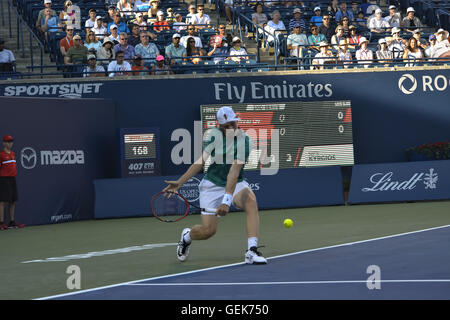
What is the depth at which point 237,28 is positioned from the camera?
28.4 meters

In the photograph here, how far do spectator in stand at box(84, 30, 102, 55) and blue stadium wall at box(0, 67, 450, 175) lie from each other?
1.02 metres

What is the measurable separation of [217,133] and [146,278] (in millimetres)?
2033

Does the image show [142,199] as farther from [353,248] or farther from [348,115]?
[353,248]

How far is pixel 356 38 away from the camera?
25.8 metres

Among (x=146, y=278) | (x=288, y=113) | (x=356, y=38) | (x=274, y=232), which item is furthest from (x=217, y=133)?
(x=356, y=38)

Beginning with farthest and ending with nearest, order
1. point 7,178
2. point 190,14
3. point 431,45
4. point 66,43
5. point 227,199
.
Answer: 1. point 190,14
2. point 431,45
3. point 66,43
4. point 7,178
5. point 227,199

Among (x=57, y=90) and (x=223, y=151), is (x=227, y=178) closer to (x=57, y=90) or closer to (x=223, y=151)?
(x=223, y=151)

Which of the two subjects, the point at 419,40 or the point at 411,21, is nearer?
the point at 419,40

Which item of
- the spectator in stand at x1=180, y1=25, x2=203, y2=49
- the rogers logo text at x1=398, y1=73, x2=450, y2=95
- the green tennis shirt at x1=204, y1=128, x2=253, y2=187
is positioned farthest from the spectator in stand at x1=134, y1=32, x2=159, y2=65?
the green tennis shirt at x1=204, y1=128, x2=253, y2=187

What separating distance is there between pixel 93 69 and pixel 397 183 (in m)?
8.73

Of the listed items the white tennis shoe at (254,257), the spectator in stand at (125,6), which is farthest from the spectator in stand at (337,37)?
the white tennis shoe at (254,257)

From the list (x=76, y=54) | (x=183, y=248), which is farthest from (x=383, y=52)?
(x=183, y=248)

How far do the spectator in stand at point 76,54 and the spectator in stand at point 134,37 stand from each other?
148 cm

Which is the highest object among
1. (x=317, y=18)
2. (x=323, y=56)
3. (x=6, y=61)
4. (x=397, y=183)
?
(x=317, y=18)
